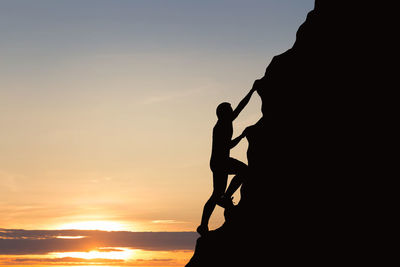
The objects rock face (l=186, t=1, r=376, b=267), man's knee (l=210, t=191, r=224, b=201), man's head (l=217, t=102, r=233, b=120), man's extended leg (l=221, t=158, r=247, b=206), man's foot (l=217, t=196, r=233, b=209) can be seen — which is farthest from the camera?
man's foot (l=217, t=196, r=233, b=209)

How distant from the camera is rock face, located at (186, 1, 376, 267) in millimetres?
12319

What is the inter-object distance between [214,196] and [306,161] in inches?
117

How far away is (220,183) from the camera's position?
1466 centimetres

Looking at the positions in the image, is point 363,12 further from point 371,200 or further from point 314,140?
point 371,200

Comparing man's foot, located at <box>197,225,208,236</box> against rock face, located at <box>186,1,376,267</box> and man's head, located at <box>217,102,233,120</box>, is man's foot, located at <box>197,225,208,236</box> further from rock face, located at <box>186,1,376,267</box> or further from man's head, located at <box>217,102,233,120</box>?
man's head, located at <box>217,102,233,120</box>

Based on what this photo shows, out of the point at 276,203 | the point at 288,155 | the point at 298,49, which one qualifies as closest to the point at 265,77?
the point at 298,49

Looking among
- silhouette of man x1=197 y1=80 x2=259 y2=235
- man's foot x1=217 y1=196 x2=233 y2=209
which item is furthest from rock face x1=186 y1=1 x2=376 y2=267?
silhouette of man x1=197 y1=80 x2=259 y2=235

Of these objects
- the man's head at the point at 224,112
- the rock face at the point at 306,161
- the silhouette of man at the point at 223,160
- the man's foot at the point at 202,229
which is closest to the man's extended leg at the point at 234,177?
the silhouette of man at the point at 223,160

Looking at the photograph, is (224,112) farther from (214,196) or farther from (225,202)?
(225,202)

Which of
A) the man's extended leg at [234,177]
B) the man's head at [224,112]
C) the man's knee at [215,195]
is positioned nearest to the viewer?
the man's head at [224,112]

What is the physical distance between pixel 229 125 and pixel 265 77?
202 centimetres

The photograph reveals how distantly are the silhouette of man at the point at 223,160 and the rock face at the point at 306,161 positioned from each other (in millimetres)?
418

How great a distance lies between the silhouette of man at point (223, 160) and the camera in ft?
46.9

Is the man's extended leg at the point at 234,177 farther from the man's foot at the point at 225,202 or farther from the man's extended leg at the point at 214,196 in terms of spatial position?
the man's extended leg at the point at 214,196
